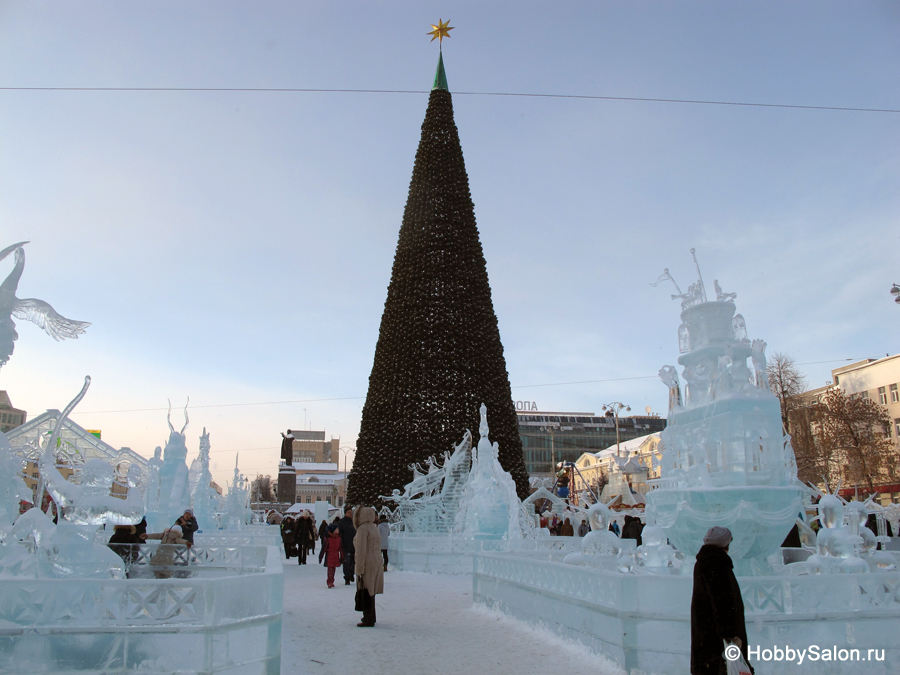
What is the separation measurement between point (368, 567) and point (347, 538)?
12.2ft

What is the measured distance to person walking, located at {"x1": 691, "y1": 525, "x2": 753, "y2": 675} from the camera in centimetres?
353

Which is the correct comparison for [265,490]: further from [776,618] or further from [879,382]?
[776,618]

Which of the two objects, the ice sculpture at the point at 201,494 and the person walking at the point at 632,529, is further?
the ice sculpture at the point at 201,494

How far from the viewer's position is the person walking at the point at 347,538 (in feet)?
36.9

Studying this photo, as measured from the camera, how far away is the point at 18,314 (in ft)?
20.7

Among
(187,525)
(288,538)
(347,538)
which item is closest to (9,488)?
(187,525)

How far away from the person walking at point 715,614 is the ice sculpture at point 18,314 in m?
5.91

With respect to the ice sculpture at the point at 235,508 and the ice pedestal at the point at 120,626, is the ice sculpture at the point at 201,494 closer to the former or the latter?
the ice sculpture at the point at 235,508

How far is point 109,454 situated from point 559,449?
268ft

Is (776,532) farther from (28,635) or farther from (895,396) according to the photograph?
(895,396)

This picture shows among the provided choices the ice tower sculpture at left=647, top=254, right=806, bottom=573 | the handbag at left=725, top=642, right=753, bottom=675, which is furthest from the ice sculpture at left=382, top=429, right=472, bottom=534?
the handbag at left=725, top=642, right=753, bottom=675

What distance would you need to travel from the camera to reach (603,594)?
19.7ft

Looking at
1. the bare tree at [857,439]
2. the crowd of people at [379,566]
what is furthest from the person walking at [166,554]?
the bare tree at [857,439]

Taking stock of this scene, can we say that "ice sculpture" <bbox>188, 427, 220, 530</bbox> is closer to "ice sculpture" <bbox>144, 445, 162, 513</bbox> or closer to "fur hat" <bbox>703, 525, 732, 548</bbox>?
"ice sculpture" <bbox>144, 445, 162, 513</bbox>
